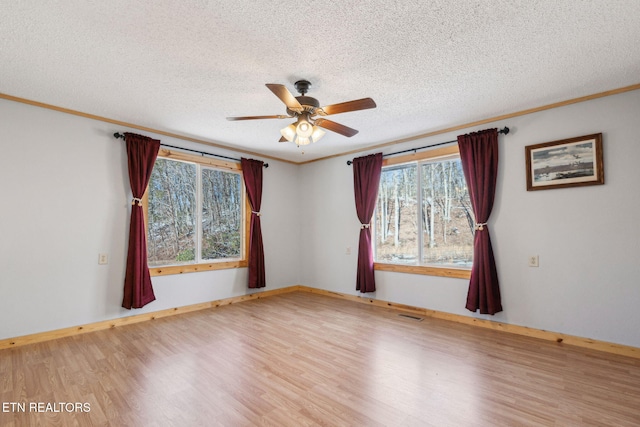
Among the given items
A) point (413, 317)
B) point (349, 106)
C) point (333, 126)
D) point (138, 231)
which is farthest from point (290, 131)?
point (413, 317)

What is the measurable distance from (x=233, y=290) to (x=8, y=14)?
3949mm

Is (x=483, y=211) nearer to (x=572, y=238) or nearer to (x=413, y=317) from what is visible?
(x=572, y=238)

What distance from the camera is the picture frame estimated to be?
302 cm

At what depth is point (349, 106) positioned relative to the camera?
2432 mm

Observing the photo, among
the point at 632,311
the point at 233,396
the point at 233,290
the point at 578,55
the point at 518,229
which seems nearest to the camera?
the point at 233,396

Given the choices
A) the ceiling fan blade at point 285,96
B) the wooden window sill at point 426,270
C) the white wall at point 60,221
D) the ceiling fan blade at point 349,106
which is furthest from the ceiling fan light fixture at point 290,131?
the wooden window sill at point 426,270

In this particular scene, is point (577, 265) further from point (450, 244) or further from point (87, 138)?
point (87, 138)

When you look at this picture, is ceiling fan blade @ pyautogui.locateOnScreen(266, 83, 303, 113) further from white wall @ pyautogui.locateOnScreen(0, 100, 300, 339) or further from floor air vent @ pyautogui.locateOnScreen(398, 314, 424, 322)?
floor air vent @ pyautogui.locateOnScreen(398, 314, 424, 322)

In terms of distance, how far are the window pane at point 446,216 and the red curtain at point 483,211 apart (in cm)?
23

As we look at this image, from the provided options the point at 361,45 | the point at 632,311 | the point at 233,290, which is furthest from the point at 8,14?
the point at 632,311

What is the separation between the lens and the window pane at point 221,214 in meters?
4.64

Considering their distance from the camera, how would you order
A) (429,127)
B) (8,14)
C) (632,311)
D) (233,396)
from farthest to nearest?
(429,127)
(632,311)
(233,396)
(8,14)

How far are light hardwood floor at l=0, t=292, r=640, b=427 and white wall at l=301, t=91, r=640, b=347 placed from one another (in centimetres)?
34

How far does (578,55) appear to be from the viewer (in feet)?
7.69
